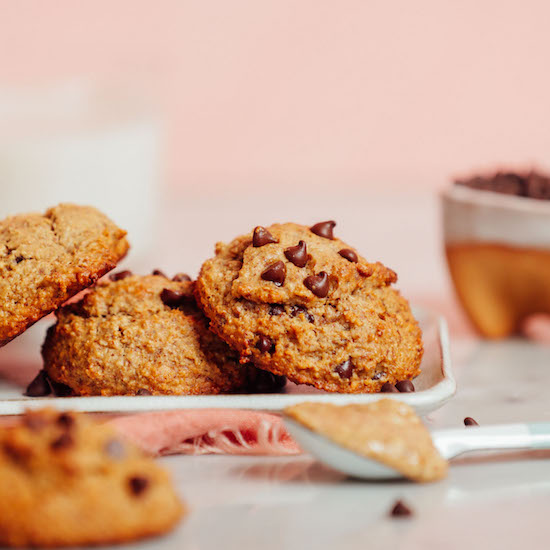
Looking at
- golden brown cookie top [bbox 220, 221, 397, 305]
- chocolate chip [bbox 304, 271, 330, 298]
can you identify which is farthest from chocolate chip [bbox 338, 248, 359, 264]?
chocolate chip [bbox 304, 271, 330, 298]

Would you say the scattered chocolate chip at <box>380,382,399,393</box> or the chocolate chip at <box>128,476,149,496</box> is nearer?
the chocolate chip at <box>128,476,149,496</box>

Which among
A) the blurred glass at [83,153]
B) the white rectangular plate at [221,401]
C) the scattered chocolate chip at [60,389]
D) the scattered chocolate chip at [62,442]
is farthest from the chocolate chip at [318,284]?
the blurred glass at [83,153]

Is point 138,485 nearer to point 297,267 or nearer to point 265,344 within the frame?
point 265,344

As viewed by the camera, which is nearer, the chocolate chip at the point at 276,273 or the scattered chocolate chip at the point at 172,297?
the chocolate chip at the point at 276,273

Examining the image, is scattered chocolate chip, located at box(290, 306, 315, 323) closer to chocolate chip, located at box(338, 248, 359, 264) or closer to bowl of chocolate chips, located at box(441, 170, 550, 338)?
chocolate chip, located at box(338, 248, 359, 264)

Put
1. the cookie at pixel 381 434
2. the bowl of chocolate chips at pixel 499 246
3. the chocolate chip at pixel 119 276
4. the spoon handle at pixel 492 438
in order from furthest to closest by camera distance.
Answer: the bowl of chocolate chips at pixel 499 246, the chocolate chip at pixel 119 276, the spoon handle at pixel 492 438, the cookie at pixel 381 434

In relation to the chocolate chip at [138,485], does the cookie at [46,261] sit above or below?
above

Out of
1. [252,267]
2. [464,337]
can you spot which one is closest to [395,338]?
[252,267]

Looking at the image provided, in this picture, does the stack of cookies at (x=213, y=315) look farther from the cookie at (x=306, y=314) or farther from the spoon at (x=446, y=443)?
the spoon at (x=446, y=443)
